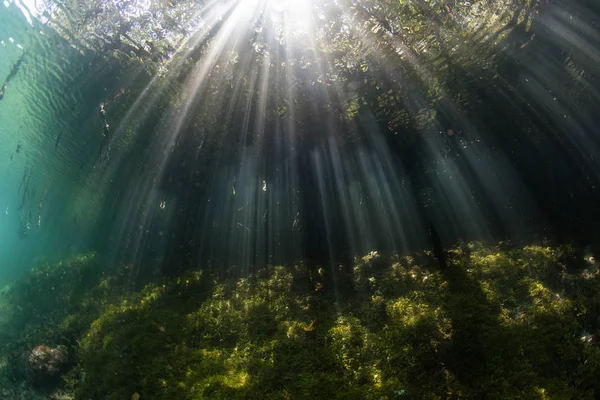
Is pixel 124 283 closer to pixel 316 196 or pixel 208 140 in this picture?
pixel 208 140

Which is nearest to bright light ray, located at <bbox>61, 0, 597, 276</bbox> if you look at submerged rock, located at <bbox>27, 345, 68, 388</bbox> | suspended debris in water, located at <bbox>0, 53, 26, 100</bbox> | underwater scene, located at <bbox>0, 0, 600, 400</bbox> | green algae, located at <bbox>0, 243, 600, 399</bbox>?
underwater scene, located at <bbox>0, 0, 600, 400</bbox>

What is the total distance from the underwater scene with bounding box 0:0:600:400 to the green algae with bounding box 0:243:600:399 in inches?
1.7

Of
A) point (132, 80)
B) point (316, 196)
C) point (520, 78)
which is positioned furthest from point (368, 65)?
point (132, 80)

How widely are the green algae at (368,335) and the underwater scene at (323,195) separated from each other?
4 cm

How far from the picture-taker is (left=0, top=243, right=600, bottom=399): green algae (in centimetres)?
450

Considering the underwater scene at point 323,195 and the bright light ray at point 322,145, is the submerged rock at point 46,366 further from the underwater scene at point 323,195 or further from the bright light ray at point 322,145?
the bright light ray at point 322,145

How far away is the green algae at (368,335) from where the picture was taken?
14.8 feet

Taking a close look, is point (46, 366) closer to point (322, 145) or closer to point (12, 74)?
point (322, 145)

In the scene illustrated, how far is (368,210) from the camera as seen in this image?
15.3 m

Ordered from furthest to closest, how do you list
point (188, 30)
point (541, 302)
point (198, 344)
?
point (188, 30)
point (198, 344)
point (541, 302)

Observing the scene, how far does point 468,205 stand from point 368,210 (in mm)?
4295

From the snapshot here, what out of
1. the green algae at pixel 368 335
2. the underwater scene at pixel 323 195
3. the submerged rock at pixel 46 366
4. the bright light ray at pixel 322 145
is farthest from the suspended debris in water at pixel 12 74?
the submerged rock at pixel 46 366

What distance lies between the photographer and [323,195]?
12.4 metres

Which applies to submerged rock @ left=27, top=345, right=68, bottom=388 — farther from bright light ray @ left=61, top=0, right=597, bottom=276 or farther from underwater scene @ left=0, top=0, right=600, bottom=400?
bright light ray @ left=61, top=0, right=597, bottom=276
